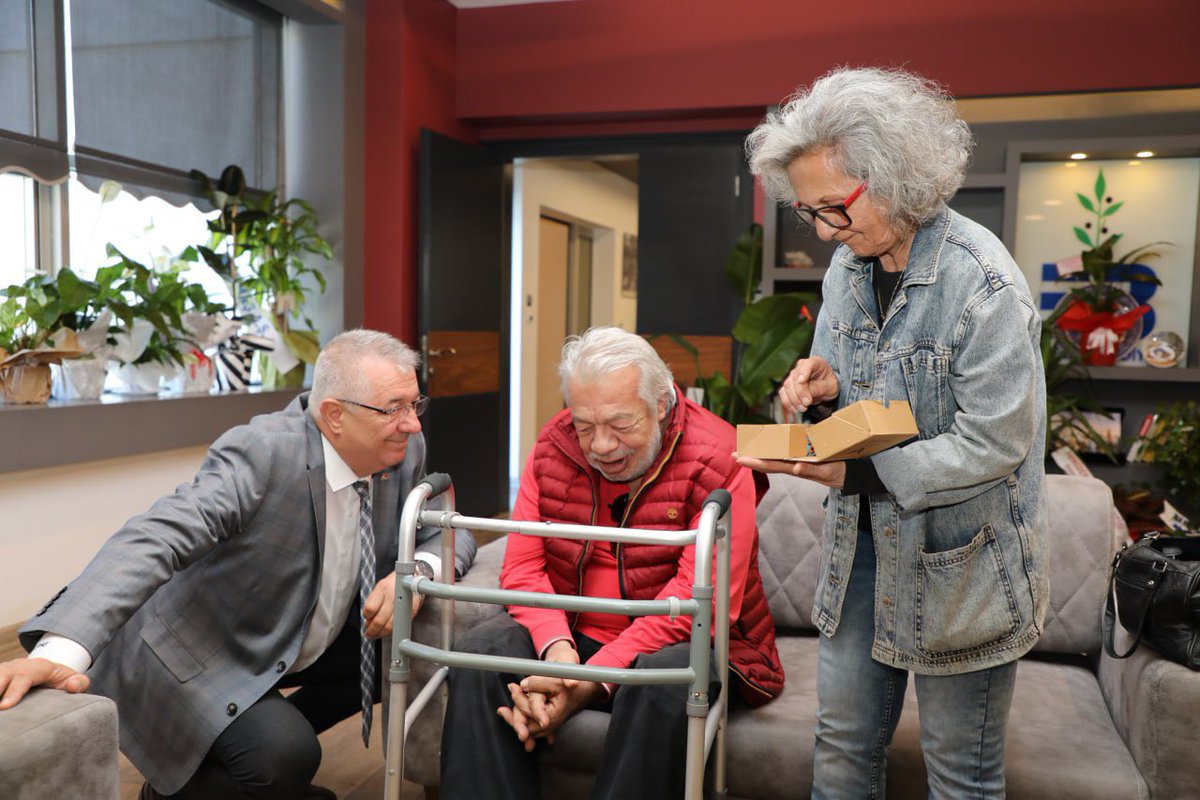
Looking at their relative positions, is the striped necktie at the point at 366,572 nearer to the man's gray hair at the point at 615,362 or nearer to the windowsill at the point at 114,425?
the man's gray hair at the point at 615,362

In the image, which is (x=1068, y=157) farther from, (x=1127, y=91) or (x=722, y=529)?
(x=722, y=529)

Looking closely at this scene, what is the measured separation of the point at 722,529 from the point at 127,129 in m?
3.24

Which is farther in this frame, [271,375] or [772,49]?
[772,49]

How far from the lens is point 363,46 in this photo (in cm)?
467

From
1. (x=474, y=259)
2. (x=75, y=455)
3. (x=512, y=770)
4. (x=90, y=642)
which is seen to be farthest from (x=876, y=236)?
(x=474, y=259)

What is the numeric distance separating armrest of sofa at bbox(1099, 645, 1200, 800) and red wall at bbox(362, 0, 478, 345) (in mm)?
3814

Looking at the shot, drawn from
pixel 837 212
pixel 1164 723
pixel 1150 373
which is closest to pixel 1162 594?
pixel 1164 723

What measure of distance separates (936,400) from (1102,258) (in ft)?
10.8

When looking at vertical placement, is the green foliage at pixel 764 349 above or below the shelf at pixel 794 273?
below

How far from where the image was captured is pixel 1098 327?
160 inches

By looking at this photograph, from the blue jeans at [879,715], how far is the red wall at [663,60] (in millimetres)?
3658

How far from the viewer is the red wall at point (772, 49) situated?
422 centimetres

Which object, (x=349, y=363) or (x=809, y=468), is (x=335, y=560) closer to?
(x=349, y=363)

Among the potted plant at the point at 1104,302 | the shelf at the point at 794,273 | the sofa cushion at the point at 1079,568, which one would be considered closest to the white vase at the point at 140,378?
the shelf at the point at 794,273
